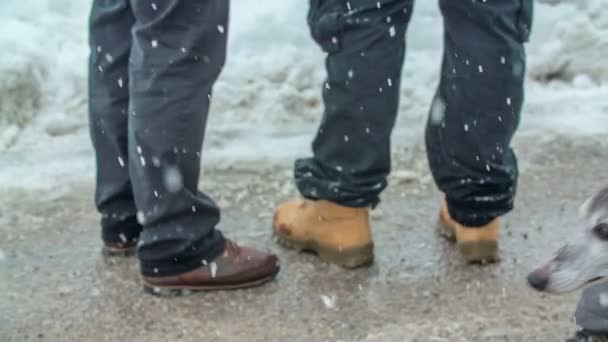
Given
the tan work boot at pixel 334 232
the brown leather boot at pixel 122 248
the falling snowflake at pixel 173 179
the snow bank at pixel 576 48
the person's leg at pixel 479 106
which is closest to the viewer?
the falling snowflake at pixel 173 179

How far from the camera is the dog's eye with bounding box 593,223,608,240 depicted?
273 centimetres

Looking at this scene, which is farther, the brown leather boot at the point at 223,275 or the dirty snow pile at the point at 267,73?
the dirty snow pile at the point at 267,73

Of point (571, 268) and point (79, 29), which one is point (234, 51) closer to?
point (79, 29)

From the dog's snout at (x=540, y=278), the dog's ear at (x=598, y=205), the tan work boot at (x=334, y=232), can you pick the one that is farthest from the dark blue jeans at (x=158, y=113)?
the dog's ear at (x=598, y=205)

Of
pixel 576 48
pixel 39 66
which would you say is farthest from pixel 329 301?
pixel 576 48

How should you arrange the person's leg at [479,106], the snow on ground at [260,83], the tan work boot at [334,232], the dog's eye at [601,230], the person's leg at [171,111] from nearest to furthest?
the dog's eye at [601,230]
the person's leg at [171,111]
the person's leg at [479,106]
the tan work boot at [334,232]
the snow on ground at [260,83]

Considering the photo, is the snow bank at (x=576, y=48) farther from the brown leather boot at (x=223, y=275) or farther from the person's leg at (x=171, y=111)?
the person's leg at (x=171, y=111)

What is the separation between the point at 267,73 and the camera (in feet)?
18.2

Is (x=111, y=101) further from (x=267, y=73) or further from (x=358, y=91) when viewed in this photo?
(x=267, y=73)

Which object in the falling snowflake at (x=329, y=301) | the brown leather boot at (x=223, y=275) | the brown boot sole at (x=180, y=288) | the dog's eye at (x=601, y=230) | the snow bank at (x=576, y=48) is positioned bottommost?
the snow bank at (x=576, y=48)

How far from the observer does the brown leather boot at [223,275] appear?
10.9 ft

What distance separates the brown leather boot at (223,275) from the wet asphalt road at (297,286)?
0.10 feet

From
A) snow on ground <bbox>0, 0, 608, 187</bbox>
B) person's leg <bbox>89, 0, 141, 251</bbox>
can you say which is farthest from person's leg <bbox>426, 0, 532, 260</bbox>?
snow on ground <bbox>0, 0, 608, 187</bbox>

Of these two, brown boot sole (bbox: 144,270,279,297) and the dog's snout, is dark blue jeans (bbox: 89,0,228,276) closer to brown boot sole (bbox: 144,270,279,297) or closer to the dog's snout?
brown boot sole (bbox: 144,270,279,297)
